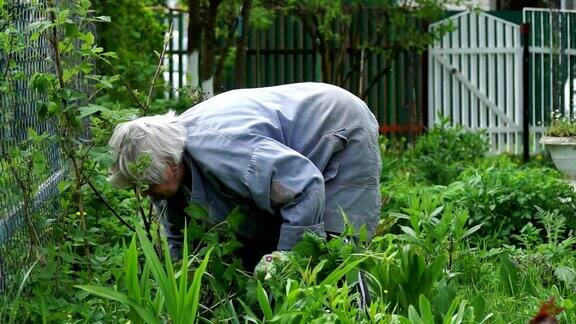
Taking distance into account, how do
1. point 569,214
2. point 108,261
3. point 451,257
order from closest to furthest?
point 108,261 < point 451,257 < point 569,214

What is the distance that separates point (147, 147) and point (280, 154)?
0.46 m

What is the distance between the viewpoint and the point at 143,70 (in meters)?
8.51

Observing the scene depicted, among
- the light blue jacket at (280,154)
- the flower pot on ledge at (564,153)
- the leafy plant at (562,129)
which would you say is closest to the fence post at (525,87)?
the leafy plant at (562,129)

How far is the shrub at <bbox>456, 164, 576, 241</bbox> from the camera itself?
7492 millimetres

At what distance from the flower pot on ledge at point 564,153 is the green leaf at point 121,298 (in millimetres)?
7563

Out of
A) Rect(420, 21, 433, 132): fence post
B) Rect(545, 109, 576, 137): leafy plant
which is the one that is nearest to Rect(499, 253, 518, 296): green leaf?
Rect(545, 109, 576, 137): leafy plant

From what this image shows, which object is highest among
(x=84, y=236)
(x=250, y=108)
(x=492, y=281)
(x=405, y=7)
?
(x=405, y=7)

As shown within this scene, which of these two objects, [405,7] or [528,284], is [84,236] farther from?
[405,7]

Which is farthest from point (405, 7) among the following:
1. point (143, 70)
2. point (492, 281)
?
point (492, 281)

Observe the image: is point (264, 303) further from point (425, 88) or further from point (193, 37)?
point (425, 88)

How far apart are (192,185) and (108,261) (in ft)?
1.98

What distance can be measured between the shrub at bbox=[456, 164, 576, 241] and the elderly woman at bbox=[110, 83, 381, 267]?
2.67 metres

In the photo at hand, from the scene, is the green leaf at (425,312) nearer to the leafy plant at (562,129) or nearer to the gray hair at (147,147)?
the gray hair at (147,147)

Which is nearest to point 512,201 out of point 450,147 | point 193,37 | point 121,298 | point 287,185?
point 287,185
